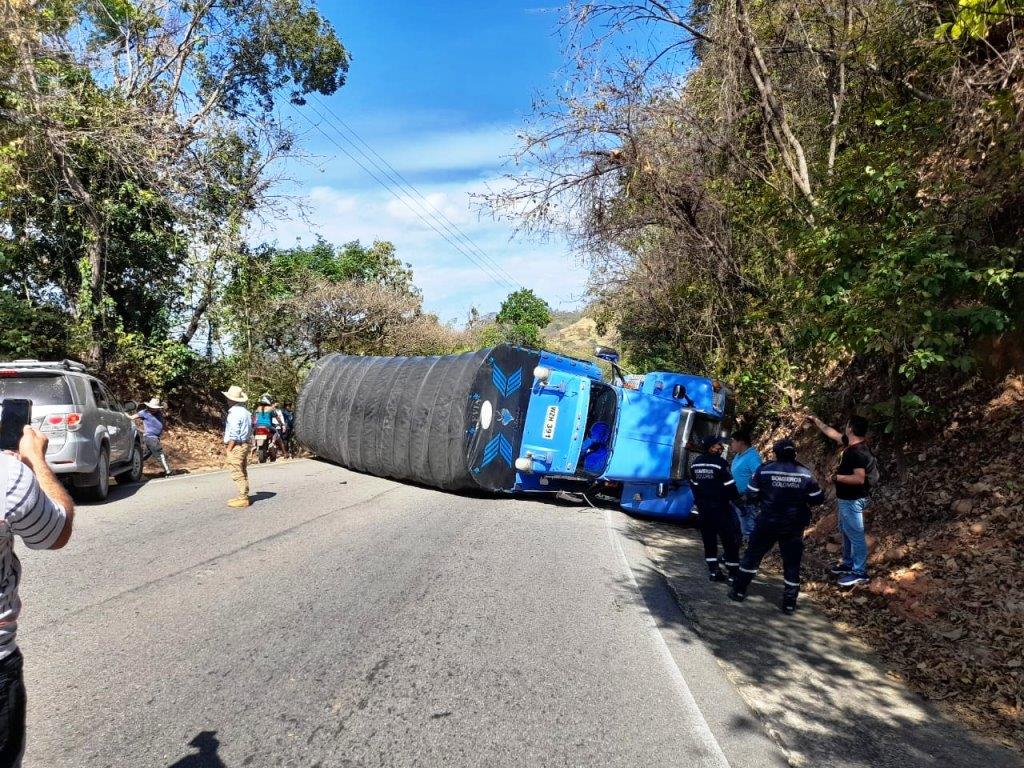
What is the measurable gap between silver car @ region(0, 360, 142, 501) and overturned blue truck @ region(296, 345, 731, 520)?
4603 mm

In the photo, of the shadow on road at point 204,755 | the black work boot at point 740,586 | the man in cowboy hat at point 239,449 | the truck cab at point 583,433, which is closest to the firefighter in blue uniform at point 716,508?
the black work boot at point 740,586

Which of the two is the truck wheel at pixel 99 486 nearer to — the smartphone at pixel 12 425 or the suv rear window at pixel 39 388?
the suv rear window at pixel 39 388

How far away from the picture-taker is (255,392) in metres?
19.9

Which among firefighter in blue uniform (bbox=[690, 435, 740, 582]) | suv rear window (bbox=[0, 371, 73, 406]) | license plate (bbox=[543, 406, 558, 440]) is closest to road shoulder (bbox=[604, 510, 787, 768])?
firefighter in blue uniform (bbox=[690, 435, 740, 582])

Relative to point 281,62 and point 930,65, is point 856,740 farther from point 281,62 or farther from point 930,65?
point 281,62

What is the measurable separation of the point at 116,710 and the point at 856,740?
4.03m

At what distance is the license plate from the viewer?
10484mm

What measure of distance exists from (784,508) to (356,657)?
13.2 ft

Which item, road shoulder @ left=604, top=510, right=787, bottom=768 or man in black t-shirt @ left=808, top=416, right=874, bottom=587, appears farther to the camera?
man in black t-shirt @ left=808, top=416, right=874, bottom=587

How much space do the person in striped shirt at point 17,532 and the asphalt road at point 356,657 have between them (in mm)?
1084

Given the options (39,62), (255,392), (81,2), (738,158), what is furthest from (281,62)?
(738,158)

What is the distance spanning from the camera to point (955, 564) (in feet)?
18.8

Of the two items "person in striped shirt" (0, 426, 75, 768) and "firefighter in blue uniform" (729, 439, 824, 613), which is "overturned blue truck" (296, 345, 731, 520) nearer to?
"firefighter in blue uniform" (729, 439, 824, 613)

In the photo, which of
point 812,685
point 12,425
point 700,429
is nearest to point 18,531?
point 12,425
